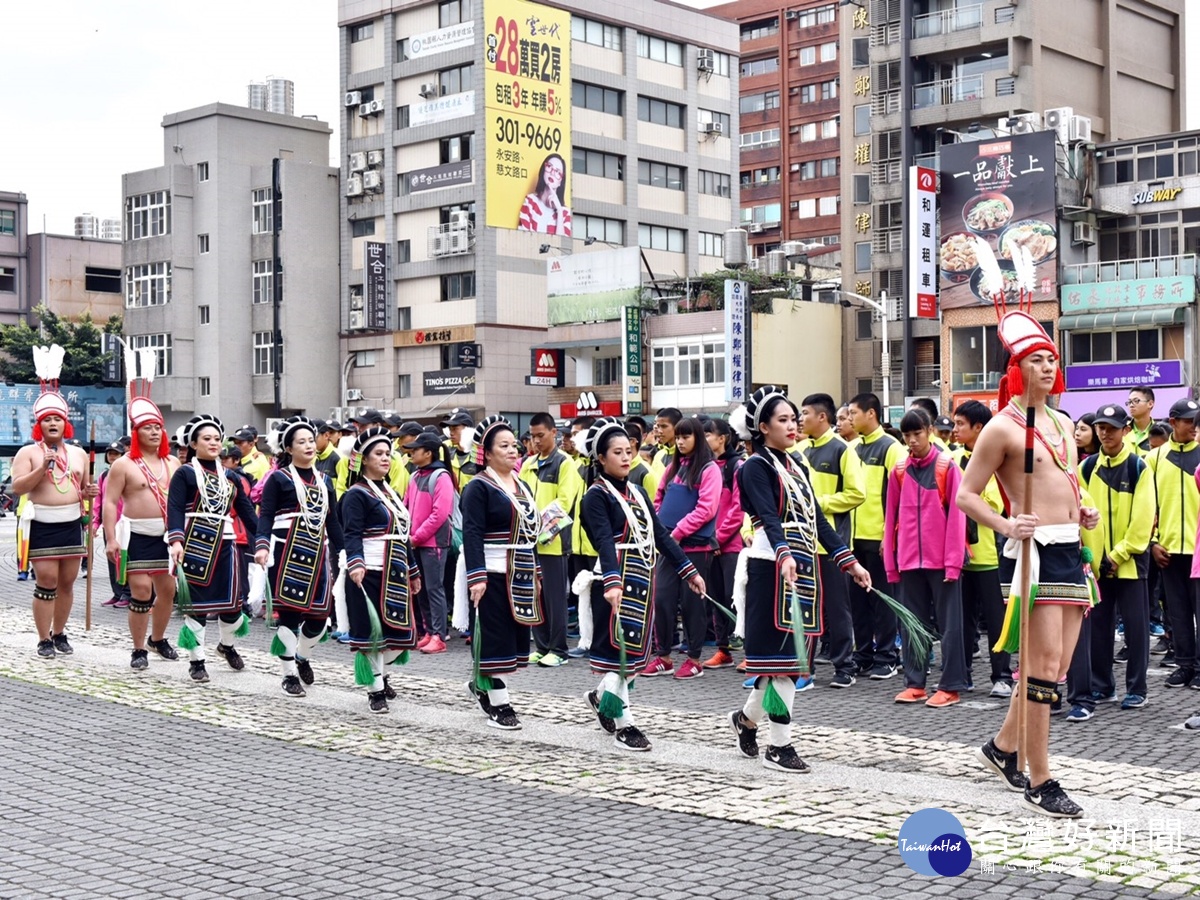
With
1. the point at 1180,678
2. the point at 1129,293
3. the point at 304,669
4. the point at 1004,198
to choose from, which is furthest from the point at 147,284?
the point at 1180,678

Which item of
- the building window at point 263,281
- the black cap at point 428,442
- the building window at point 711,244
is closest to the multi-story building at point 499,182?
the building window at point 711,244

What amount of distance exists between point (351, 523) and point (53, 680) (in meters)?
3.29

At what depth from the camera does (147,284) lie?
63.5 m

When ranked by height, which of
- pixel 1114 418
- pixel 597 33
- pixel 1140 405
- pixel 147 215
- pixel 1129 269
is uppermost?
pixel 597 33

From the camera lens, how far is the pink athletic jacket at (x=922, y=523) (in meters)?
10.3

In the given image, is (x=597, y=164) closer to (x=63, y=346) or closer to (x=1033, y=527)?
(x=63, y=346)

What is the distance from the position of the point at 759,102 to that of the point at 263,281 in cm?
3377

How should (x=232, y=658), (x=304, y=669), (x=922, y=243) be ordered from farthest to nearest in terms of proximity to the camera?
(x=922, y=243) < (x=232, y=658) < (x=304, y=669)

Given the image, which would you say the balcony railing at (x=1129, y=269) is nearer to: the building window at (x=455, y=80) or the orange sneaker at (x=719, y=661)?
the building window at (x=455, y=80)

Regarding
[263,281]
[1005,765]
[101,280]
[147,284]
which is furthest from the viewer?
[101,280]

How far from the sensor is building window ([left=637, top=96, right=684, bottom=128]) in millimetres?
61406

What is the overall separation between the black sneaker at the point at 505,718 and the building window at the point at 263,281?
5319 cm

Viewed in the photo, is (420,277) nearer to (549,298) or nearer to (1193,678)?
(549,298)

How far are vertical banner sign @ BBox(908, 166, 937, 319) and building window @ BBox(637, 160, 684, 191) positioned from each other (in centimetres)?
1814
